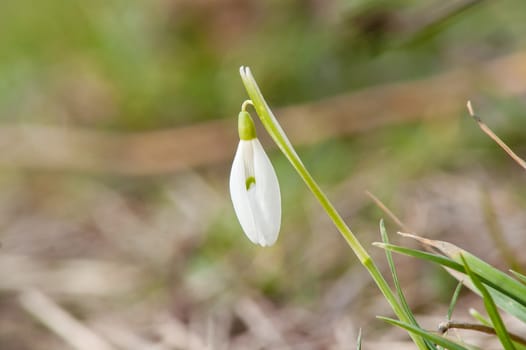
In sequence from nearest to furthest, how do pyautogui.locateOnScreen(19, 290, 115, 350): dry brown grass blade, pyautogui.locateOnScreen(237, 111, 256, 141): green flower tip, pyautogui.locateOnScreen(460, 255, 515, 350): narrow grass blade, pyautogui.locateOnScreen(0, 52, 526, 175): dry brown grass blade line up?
pyautogui.locateOnScreen(460, 255, 515, 350): narrow grass blade, pyautogui.locateOnScreen(237, 111, 256, 141): green flower tip, pyautogui.locateOnScreen(19, 290, 115, 350): dry brown grass blade, pyautogui.locateOnScreen(0, 52, 526, 175): dry brown grass blade

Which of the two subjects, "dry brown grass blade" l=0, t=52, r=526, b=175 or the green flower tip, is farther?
"dry brown grass blade" l=0, t=52, r=526, b=175

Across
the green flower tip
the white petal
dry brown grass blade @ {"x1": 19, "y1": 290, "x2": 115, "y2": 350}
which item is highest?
dry brown grass blade @ {"x1": 19, "y1": 290, "x2": 115, "y2": 350}

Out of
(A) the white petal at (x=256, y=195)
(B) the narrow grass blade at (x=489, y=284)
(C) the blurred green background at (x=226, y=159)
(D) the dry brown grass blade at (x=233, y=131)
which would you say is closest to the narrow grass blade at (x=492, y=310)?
(B) the narrow grass blade at (x=489, y=284)

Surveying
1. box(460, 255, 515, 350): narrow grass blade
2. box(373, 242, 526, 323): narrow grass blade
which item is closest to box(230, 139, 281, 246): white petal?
box(373, 242, 526, 323): narrow grass blade

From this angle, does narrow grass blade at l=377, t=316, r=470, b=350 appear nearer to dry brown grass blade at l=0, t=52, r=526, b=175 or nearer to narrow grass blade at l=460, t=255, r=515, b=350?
narrow grass blade at l=460, t=255, r=515, b=350

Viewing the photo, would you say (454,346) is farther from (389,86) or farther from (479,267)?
(389,86)

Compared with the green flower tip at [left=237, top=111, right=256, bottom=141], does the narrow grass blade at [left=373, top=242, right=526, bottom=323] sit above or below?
below

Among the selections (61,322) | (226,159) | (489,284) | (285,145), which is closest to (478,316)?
(489,284)

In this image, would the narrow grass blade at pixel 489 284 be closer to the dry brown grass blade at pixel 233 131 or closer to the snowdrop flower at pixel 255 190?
the snowdrop flower at pixel 255 190
